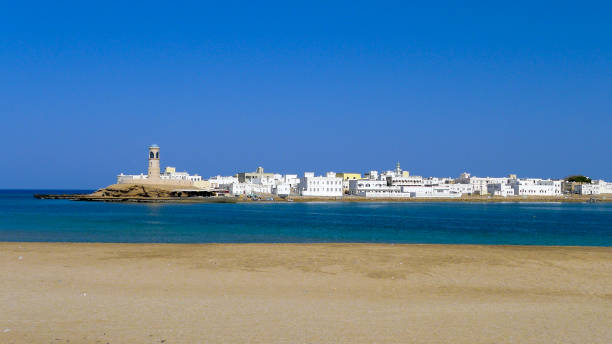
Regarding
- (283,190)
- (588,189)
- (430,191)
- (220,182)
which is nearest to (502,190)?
(430,191)

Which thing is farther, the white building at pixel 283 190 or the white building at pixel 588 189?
the white building at pixel 588 189

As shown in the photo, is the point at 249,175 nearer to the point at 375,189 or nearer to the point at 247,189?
the point at 247,189

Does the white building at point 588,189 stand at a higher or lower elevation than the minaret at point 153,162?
lower

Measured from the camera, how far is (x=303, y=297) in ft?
36.0

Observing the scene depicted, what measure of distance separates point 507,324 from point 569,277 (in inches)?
232

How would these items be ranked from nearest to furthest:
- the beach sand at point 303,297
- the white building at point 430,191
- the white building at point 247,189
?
1. the beach sand at point 303,297
2. the white building at point 430,191
3. the white building at point 247,189

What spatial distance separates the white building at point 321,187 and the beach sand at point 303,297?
10347 centimetres

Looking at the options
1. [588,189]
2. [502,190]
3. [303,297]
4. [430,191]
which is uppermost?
[588,189]

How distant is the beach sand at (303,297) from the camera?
8102 millimetres

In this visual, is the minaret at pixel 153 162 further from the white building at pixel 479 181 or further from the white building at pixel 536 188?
the white building at pixel 536 188

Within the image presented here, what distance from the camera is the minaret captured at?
123m

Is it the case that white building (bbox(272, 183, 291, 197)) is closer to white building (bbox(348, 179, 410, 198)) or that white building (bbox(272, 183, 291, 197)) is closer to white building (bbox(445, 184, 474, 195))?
white building (bbox(348, 179, 410, 198))

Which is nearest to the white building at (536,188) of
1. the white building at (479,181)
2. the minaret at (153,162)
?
the white building at (479,181)

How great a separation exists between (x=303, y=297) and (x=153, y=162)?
117666mm
